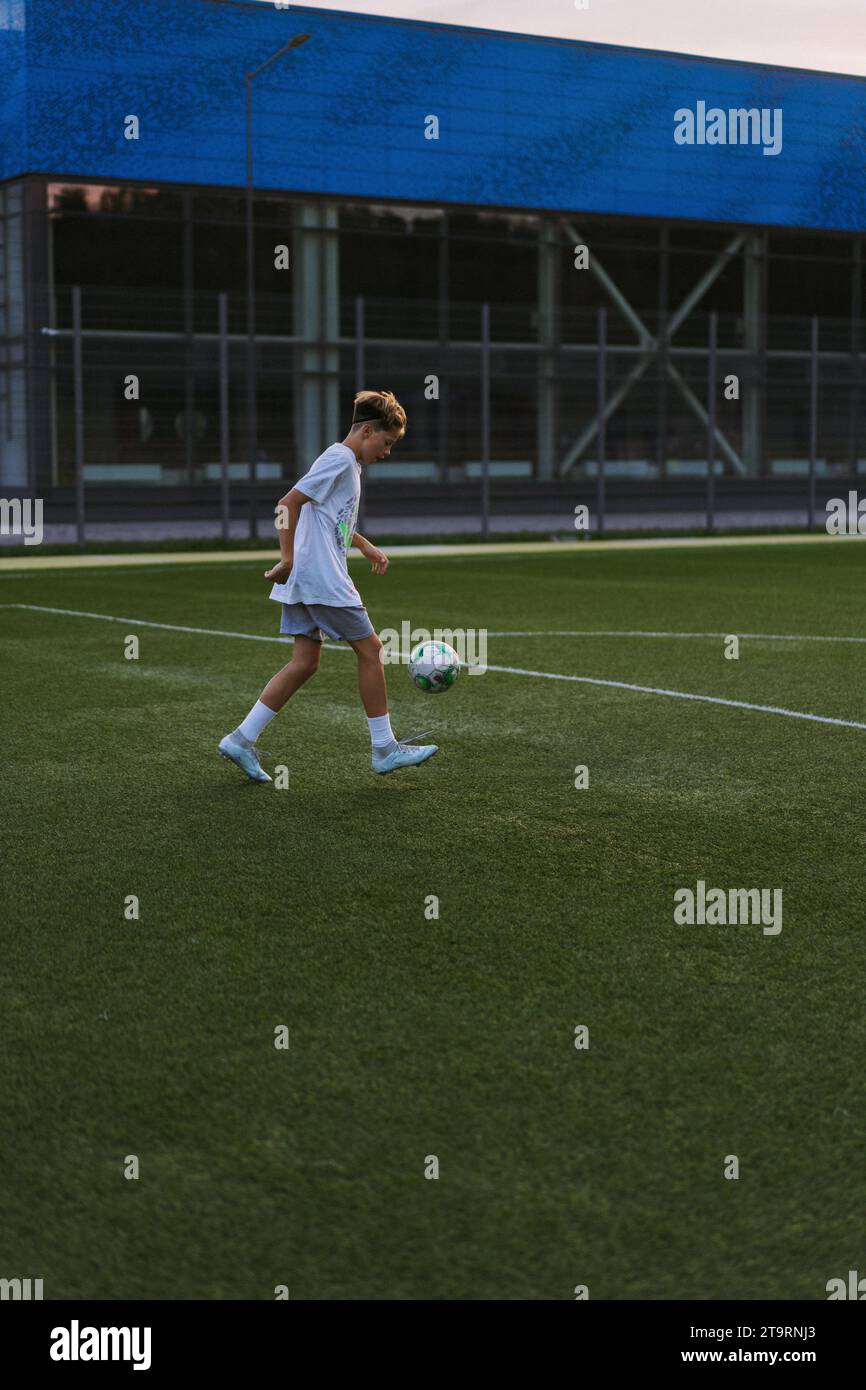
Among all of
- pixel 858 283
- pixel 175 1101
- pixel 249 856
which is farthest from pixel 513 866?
pixel 858 283

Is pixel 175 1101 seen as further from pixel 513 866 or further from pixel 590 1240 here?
pixel 513 866

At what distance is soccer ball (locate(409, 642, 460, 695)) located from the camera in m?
8.49

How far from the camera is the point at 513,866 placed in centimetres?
583

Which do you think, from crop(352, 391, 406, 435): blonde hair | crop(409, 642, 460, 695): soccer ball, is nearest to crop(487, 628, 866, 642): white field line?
crop(409, 642, 460, 695): soccer ball

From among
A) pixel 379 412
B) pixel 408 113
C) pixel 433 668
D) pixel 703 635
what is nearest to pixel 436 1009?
pixel 379 412

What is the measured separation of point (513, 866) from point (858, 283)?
134ft

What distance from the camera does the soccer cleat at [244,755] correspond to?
24.0ft

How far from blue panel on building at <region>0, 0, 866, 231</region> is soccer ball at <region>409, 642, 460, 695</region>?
89.6 ft

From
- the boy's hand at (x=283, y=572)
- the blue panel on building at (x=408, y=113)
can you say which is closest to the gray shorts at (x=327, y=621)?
the boy's hand at (x=283, y=572)

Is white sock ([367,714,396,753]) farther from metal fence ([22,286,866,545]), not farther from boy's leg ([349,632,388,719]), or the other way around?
metal fence ([22,286,866,545])

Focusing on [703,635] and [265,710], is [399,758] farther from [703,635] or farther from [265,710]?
[703,635]

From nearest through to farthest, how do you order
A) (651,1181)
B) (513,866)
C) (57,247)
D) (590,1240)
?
1. (590,1240)
2. (651,1181)
3. (513,866)
4. (57,247)

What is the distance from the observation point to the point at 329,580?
23.4ft

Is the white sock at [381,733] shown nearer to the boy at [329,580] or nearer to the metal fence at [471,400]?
the boy at [329,580]
